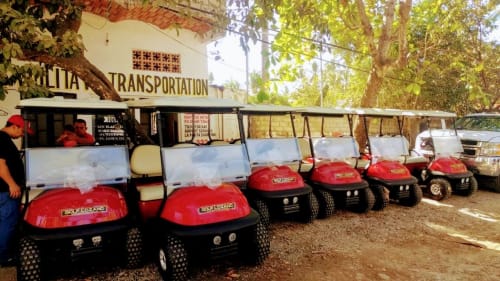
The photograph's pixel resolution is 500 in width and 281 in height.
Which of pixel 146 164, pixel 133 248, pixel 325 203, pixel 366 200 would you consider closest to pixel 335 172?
pixel 325 203

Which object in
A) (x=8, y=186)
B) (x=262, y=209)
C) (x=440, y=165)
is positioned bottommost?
(x=262, y=209)

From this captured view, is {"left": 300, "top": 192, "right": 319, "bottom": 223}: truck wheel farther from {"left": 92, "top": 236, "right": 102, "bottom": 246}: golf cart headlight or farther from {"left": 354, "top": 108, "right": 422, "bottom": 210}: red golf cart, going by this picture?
{"left": 92, "top": 236, "right": 102, "bottom": 246}: golf cart headlight

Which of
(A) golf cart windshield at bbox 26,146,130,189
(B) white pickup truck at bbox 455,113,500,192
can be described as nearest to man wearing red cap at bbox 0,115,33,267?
(A) golf cart windshield at bbox 26,146,130,189

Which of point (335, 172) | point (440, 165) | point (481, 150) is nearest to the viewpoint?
point (335, 172)

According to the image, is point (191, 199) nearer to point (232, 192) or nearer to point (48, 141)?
point (232, 192)

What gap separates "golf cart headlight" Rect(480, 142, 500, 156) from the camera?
827cm

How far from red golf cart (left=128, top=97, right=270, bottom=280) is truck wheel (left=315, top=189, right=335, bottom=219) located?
173cm

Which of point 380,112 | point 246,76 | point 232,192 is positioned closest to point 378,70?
point 380,112

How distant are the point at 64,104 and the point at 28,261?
5.32 feet

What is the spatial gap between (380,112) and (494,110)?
9.66 meters

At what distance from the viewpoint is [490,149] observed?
838cm

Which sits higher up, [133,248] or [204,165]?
[204,165]

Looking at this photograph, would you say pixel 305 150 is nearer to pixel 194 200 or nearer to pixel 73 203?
pixel 194 200

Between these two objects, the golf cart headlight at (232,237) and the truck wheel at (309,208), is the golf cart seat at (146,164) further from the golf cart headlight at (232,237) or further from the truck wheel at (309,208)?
the truck wheel at (309,208)
